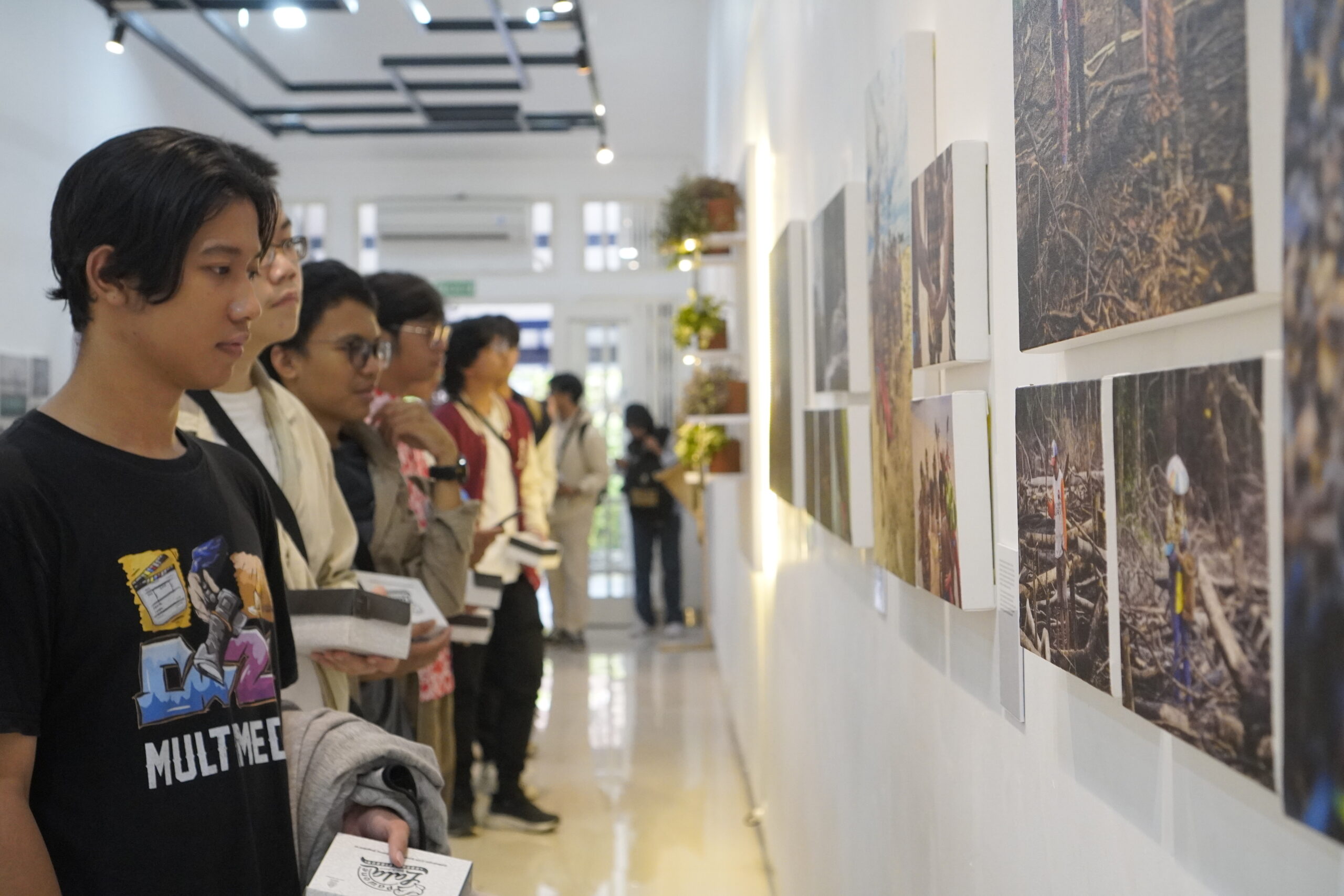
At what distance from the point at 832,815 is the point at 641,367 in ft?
26.2

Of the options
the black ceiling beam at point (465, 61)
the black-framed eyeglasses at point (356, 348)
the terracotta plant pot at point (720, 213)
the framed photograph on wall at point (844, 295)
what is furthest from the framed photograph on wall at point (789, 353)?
the black ceiling beam at point (465, 61)

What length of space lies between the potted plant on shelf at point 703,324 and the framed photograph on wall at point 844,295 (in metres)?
2.72

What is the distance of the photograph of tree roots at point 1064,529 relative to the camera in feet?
2.96

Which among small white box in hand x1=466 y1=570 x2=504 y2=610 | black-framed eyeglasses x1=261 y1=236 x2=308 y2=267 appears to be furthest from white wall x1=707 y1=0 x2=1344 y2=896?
black-framed eyeglasses x1=261 y1=236 x2=308 y2=267

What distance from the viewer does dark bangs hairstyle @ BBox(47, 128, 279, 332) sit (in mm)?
1264

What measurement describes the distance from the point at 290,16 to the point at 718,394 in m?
3.36

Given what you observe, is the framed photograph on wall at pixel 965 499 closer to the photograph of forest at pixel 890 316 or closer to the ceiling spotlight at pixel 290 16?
the photograph of forest at pixel 890 316

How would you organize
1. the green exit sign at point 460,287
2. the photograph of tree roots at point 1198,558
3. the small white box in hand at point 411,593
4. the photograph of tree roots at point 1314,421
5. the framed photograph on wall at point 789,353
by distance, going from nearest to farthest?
1. the photograph of tree roots at point 1314,421
2. the photograph of tree roots at point 1198,558
3. the small white box in hand at point 411,593
4. the framed photograph on wall at point 789,353
5. the green exit sign at point 460,287

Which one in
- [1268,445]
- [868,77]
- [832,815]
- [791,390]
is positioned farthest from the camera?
[791,390]

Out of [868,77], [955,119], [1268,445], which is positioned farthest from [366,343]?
[1268,445]

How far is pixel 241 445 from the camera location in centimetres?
204

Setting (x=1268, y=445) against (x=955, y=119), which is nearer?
(x=1268, y=445)

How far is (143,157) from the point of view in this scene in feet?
4.24

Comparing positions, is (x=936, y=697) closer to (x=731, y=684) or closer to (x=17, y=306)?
(x=731, y=684)
